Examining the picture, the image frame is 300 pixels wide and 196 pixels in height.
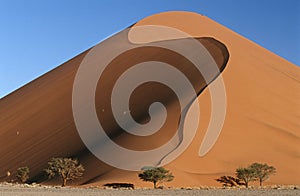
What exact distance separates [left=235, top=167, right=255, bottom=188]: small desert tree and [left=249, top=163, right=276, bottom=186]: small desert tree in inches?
11.1

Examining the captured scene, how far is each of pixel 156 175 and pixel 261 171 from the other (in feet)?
15.6

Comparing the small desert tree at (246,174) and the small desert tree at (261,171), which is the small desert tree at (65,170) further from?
the small desert tree at (261,171)

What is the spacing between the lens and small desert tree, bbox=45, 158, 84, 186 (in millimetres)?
25969

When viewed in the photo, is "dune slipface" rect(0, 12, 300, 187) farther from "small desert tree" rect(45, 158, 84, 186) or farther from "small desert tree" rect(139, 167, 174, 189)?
"small desert tree" rect(45, 158, 84, 186)

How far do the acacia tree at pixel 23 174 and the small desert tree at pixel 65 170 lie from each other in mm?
1738

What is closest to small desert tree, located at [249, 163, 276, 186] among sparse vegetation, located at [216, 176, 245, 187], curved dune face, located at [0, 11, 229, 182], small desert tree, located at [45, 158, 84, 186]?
sparse vegetation, located at [216, 176, 245, 187]

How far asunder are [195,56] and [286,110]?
310 inches

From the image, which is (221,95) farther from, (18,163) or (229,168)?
(18,163)

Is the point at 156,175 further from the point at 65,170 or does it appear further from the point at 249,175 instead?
the point at 65,170

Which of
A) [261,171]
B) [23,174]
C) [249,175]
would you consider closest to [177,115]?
[261,171]

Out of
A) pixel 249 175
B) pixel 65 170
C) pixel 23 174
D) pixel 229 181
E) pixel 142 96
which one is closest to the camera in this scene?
pixel 249 175

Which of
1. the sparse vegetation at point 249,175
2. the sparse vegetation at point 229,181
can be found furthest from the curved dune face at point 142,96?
the sparse vegetation at point 249,175

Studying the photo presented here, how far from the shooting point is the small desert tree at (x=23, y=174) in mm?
28250

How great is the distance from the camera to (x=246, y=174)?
78.9 ft
